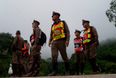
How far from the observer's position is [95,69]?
13.7m

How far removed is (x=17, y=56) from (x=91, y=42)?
2.75 metres

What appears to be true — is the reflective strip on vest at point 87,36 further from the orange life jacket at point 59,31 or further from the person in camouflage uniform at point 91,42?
the orange life jacket at point 59,31

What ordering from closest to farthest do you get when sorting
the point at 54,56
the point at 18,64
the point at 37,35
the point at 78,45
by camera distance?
the point at 54,56
the point at 37,35
the point at 18,64
the point at 78,45

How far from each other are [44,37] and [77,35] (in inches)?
91.7

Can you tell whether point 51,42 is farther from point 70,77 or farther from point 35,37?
point 70,77

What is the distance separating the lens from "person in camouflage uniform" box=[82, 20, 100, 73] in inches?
542

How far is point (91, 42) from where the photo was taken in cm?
1392

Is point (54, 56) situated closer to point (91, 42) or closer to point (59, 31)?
point (59, 31)

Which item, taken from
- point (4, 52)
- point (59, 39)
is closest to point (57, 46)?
point (59, 39)

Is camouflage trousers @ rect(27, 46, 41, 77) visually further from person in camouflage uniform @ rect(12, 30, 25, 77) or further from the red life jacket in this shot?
the red life jacket

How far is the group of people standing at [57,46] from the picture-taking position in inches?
513

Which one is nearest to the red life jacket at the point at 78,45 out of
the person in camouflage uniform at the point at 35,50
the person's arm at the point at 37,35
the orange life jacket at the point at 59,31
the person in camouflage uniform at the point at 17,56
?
the person in camouflage uniform at the point at 17,56

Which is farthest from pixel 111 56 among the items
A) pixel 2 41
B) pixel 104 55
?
pixel 2 41

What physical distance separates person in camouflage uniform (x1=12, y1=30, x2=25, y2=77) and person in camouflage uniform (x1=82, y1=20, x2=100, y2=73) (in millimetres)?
2297
